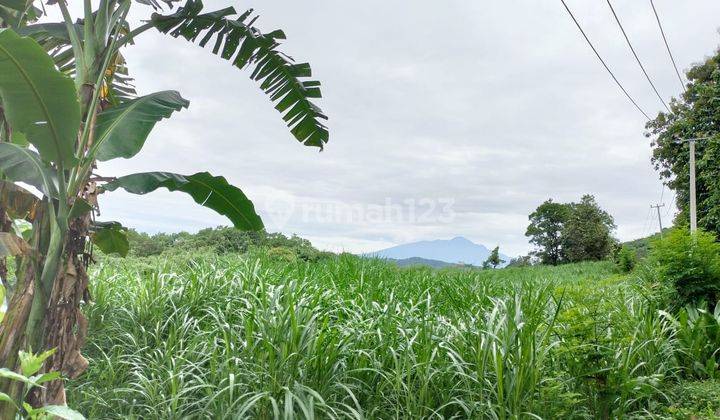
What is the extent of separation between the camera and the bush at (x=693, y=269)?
216 inches

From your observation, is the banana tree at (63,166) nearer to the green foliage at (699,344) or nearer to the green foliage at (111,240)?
the green foliage at (111,240)

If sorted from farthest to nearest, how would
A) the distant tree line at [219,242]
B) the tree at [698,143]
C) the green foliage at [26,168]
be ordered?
1. the tree at [698,143]
2. the distant tree line at [219,242]
3. the green foliage at [26,168]

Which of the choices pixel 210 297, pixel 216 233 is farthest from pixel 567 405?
pixel 216 233

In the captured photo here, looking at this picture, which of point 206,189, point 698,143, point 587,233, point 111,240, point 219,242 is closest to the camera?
point 206,189

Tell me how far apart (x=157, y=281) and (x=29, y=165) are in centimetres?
276

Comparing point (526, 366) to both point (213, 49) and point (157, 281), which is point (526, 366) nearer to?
point (213, 49)

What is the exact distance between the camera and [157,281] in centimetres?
503

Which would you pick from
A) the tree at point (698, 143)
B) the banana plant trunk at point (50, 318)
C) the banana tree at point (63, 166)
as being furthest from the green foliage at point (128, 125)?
the tree at point (698, 143)

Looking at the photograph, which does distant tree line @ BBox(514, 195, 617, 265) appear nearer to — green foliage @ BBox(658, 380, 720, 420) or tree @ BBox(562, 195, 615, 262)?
tree @ BBox(562, 195, 615, 262)

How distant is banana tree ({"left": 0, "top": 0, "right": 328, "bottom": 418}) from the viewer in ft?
7.80

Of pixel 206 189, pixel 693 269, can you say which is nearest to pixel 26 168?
pixel 206 189

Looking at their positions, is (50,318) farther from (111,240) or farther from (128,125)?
(111,240)

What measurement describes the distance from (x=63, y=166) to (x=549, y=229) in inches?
1558

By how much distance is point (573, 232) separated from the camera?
118 feet
